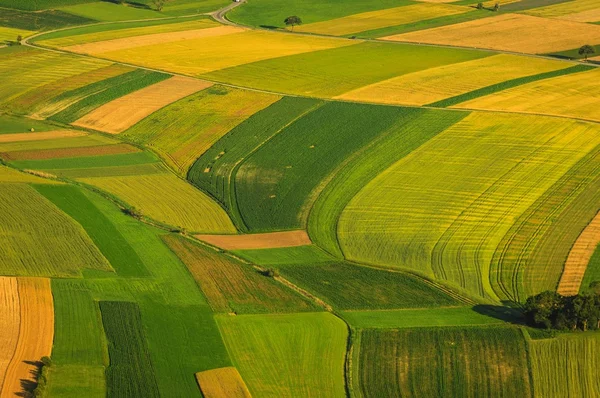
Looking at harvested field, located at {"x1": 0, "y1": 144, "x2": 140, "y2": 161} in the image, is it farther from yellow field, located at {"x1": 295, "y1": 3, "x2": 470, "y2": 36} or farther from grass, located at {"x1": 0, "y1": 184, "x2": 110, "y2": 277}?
yellow field, located at {"x1": 295, "y1": 3, "x2": 470, "y2": 36}

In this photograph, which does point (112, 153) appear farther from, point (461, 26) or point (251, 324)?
point (461, 26)

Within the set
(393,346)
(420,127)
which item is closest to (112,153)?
(420,127)

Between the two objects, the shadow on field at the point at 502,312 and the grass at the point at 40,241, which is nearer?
the shadow on field at the point at 502,312

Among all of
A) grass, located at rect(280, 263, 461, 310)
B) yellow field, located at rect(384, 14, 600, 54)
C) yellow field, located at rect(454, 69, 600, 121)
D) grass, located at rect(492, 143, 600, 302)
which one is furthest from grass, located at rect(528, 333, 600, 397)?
yellow field, located at rect(384, 14, 600, 54)

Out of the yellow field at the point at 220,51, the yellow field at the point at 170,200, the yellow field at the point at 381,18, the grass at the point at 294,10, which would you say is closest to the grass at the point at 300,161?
the yellow field at the point at 170,200

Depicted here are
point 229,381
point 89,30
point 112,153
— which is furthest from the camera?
point 89,30

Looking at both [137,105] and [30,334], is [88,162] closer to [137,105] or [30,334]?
[137,105]

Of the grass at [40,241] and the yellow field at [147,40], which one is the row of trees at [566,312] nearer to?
the grass at [40,241]

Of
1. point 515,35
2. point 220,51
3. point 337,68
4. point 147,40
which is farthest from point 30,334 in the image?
point 515,35
